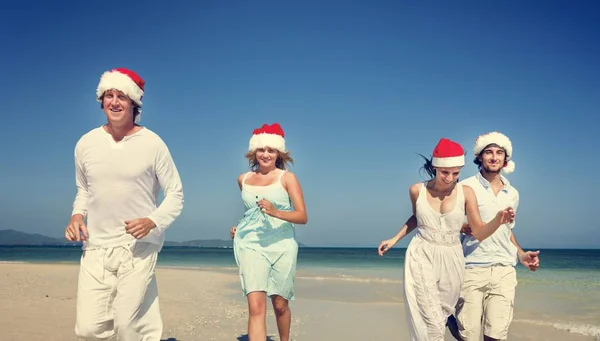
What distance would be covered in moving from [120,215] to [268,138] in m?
2.06

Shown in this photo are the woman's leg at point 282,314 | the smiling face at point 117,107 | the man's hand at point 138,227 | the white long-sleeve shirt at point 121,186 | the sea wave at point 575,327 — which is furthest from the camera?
the sea wave at point 575,327

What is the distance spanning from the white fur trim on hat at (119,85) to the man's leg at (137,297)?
1.19 metres

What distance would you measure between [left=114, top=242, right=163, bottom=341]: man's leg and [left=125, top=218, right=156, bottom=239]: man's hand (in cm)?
27

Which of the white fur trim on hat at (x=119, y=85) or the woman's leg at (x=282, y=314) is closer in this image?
the white fur trim on hat at (x=119, y=85)

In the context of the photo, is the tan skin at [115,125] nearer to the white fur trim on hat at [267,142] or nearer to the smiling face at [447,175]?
the white fur trim on hat at [267,142]

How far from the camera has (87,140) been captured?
4391 millimetres

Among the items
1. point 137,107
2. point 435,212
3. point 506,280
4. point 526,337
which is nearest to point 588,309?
point 526,337

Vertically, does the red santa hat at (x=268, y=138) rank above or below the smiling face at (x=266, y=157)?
above

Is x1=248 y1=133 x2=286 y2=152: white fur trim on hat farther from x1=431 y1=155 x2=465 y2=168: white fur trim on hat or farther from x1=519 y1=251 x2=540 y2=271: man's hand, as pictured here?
x1=519 y1=251 x2=540 y2=271: man's hand

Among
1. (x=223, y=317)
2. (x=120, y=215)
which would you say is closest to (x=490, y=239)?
(x=120, y=215)

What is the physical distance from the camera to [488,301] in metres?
5.47

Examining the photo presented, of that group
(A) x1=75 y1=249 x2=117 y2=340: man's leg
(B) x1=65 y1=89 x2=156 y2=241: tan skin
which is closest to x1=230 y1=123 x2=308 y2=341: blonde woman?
(B) x1=65 y1=89 x2=156 y2=241: tan skin

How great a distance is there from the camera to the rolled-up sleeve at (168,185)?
4262 millimetres

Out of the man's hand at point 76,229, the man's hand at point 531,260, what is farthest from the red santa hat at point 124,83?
the man's hand at point 531,260
